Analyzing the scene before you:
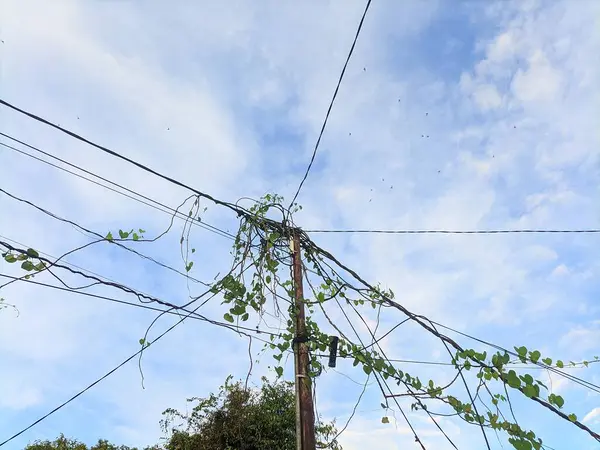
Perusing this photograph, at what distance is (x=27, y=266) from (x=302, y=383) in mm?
2316

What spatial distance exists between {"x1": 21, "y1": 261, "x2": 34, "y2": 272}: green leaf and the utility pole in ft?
7.06

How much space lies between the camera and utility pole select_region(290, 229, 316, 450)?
381 cm

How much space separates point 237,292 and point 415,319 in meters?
1.58

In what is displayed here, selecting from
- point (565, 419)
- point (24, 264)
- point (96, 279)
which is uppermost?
point (96, 279)

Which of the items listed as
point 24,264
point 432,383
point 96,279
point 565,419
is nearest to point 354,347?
point 432,383

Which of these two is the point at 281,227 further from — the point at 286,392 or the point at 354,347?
the point at 286,392

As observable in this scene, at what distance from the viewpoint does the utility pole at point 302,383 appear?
150 inches

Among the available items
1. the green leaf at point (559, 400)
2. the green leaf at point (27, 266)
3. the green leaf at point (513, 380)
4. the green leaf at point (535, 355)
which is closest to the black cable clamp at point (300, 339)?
the green leaf at point (513, 380)

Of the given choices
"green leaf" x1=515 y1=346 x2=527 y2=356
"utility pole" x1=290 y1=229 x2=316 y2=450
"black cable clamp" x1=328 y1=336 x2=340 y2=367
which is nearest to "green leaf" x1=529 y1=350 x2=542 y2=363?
"green leaf" x1=515 y1=346 x2=527 y2=356

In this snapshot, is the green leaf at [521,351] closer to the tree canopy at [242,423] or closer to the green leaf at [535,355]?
the green leaf at [535,355]

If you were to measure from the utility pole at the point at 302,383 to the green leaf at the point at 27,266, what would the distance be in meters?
2.15

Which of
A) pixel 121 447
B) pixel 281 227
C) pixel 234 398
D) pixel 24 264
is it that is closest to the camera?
pixel 24 264

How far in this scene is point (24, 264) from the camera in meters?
3.22

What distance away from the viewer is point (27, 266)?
3219mm
